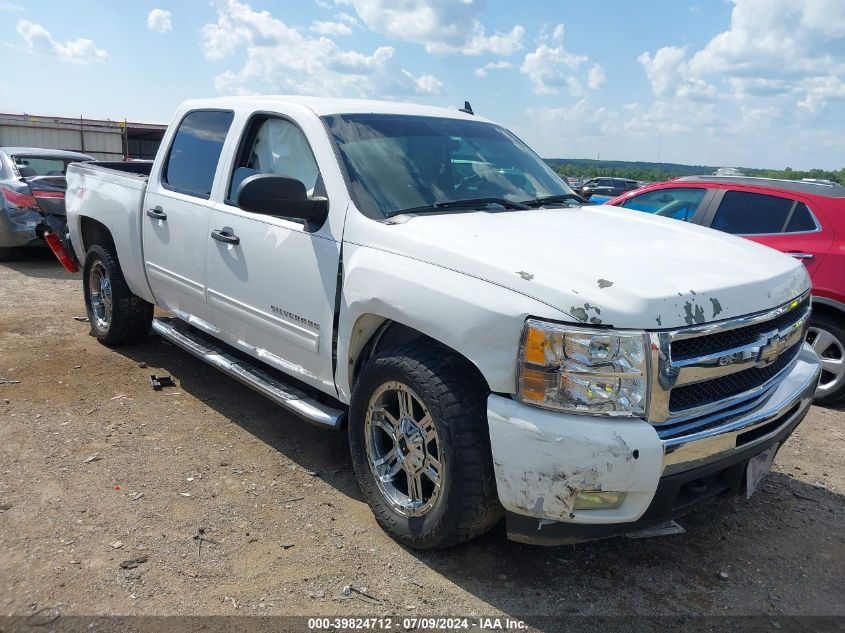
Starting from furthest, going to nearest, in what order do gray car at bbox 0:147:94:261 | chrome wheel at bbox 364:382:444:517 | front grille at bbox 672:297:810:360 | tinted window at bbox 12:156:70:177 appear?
tinted window at bbox 12:156:70:177, gray car at bbox 0:147:94:261, chrome wheel at bbox 364:382:444:517, front grille at bbox 672:297:810:360

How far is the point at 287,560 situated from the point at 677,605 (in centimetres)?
168

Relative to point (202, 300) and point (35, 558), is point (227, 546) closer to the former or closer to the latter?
point (35, 558)

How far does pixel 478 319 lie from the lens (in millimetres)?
2652

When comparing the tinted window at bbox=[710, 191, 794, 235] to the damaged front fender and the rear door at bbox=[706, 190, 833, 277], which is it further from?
the damaged front fender

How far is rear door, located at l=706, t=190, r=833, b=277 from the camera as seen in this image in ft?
17.7

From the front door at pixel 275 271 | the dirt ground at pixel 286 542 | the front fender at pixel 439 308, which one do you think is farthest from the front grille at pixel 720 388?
the front door at pixel 275 271

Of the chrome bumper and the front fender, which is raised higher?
the front fender

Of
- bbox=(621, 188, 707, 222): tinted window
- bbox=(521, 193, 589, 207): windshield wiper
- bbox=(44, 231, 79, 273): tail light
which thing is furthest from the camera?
bbox=(44, 231, 79, 273): tail light

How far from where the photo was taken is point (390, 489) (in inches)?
128

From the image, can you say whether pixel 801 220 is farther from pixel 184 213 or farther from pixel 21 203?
pixel 21 203

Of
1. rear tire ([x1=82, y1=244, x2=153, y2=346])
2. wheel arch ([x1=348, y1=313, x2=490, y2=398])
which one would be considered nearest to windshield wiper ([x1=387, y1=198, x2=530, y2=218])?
wheel arch ([x1=348, y1=313, x2=490, y2=398])

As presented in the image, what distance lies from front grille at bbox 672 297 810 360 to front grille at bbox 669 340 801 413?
8 cm

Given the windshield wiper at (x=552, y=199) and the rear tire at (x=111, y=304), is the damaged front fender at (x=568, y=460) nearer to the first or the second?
the windshield wiper at (x=552, y=199)

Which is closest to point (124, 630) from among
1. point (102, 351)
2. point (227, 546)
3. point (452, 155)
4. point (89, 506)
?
point (227, 546)
